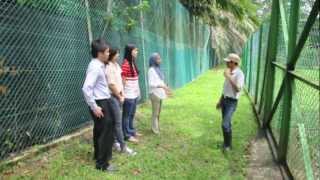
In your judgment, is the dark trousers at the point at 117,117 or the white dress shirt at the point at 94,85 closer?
the white dress shirt at the point at 94,85

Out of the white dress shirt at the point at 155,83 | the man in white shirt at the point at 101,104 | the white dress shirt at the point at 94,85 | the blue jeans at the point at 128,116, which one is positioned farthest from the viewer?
the white dress shirt at the point at 155,83

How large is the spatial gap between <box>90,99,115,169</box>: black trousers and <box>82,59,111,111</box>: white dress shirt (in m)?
0.10

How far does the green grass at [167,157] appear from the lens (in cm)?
598

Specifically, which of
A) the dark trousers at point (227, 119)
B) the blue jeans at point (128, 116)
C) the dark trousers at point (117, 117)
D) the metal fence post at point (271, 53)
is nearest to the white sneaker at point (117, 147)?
the dark trousers at point (117, 117)

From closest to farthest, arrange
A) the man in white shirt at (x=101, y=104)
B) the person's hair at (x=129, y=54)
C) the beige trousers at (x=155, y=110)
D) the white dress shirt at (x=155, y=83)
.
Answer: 1. the man in white shirt at (x=101, y=104)
2. the person's hair at (x=129, y=54)
3. the white dress shirt at (x=155, y=83)
4. the beige trousers at (x=155, y=110)

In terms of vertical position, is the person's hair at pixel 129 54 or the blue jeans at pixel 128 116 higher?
the person's hair at pixel 129 54

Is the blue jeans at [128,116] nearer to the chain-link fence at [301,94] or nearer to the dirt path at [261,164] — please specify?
the dirt path at [261,164]

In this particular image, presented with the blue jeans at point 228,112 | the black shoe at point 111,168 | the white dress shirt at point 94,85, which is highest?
the white dress shirt at point 94,85

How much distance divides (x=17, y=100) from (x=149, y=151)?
222 cm

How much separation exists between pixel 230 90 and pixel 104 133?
8.06 feet

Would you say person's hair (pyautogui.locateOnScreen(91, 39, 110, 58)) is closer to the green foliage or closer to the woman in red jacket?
the woman in red jacket

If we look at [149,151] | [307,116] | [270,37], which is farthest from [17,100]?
[270,37]

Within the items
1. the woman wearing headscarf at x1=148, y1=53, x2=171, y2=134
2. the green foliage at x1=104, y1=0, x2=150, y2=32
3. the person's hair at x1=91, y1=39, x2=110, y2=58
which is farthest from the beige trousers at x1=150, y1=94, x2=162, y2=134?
the person's hair at x1=91, y1=39, x2=110, y2=58

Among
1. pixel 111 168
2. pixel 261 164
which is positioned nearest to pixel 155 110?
pixel 261 164
